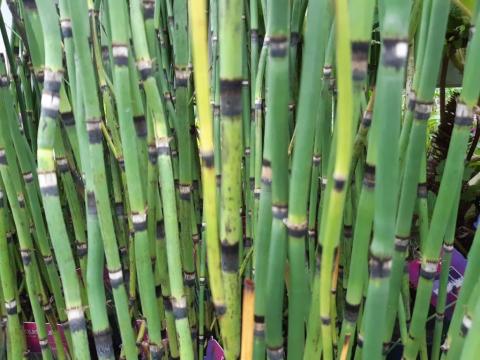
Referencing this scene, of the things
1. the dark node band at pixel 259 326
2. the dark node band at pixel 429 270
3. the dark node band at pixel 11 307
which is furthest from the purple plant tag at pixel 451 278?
the dark node band at pixel 11 307

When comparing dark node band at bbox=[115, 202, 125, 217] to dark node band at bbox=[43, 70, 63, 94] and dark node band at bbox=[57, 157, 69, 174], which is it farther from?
dark node band at bbox=[43, 70, 63, 94]

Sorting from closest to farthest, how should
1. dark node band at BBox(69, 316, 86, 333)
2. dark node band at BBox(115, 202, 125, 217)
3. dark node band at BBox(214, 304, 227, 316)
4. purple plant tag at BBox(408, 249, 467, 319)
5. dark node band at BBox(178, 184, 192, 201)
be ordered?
dark node band at BBox(214, 304, 227, 316), dark node band at BBox(69, 316, 86, 333), dark node band at BBox(178, 184, 192, 201), dark node band at BBox(115, 202, 125, 217), purple plant tag at BBox(408, 249, 467, 319)

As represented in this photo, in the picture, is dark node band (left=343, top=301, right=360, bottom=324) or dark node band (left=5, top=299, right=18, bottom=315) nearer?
dark node band (left=343, top=301, right=360, bottom=324)

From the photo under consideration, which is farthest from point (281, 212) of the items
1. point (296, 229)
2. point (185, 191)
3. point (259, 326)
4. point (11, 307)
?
point (11, 307)

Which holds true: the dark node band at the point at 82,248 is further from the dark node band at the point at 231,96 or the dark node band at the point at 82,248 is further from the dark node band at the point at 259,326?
the dark node band at the point at 231,96

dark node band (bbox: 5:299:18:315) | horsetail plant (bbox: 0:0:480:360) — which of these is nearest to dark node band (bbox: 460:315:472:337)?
horsetail plant (bbox: 0:0:480:360)

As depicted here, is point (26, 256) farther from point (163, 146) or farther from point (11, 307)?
point (163, 146)
